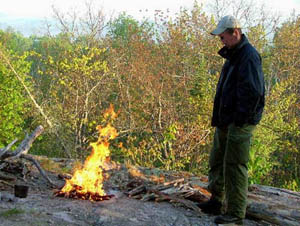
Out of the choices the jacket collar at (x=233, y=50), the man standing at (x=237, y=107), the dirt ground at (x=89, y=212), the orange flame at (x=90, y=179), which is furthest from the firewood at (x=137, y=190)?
the jacket collar at (x=233, y=50)

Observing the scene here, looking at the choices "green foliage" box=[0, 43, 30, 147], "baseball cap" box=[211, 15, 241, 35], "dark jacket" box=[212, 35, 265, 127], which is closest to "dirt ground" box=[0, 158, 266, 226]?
"dark jacket" box=[212, 35, 265, 127]

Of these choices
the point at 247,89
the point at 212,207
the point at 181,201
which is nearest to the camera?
the point at 247,89

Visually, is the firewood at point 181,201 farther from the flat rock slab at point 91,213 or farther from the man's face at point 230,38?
the man's face at point 230,38

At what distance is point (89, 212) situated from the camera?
3.95m

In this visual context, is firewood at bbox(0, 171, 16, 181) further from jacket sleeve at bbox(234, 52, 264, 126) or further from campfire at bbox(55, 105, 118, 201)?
jacket sleeve at bbox(234, 52, 264, 126)

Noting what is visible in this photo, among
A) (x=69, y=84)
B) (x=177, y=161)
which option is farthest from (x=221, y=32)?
(x=69, y=84)

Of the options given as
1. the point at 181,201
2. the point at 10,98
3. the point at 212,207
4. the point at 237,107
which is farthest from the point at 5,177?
the point at 10,98

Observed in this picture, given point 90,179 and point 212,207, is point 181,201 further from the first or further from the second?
point 90,179

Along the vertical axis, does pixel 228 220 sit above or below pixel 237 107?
below

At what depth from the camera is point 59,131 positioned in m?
13.1

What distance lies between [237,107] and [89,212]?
6.15ft

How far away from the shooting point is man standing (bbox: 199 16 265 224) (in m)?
3.63

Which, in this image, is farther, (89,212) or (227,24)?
(89,212)

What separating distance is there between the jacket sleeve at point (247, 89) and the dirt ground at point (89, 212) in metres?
1.21
